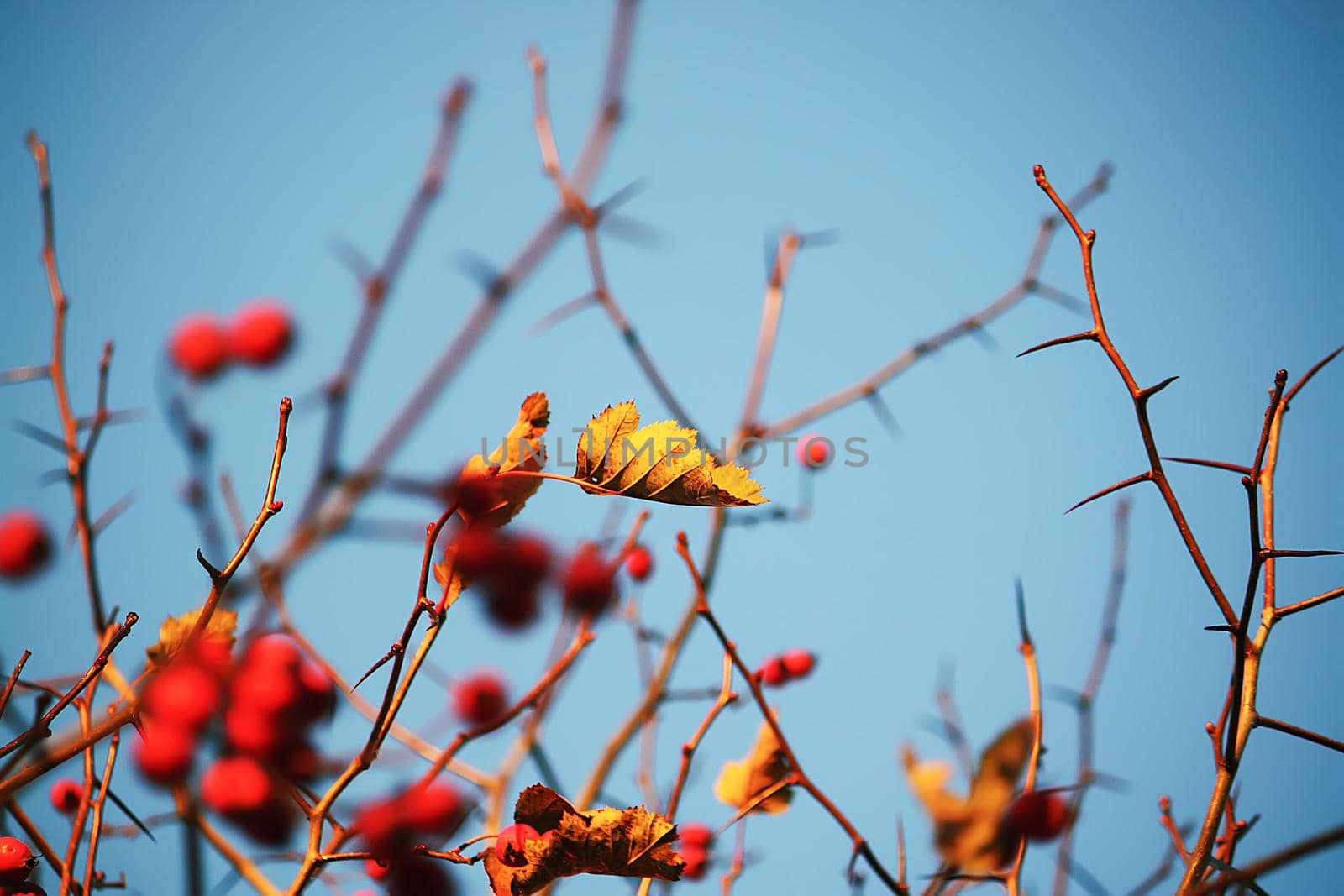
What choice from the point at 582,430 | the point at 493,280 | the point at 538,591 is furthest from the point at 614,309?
the point at 582,430

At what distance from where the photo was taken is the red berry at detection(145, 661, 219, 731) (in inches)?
25.9

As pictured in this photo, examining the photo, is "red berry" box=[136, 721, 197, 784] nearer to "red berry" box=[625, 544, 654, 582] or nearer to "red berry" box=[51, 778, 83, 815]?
"red berry" box=[51, 778, 83, 815]

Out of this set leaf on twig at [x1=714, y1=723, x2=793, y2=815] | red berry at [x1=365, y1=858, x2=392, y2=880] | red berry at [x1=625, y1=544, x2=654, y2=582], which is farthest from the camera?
red berry at [x1=625, y1=544, x2=654, y2=582]

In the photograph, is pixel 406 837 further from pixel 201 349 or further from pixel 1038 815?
pixel 201 349

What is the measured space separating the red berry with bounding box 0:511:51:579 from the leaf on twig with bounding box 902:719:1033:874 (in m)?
1.64

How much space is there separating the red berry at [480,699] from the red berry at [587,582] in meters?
0.42

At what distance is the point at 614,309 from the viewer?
1520 mm

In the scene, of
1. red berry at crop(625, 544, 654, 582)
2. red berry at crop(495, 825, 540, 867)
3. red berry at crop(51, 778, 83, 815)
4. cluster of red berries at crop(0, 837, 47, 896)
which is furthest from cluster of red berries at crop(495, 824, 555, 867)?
red berry at crop(625, 544, 654, 582)

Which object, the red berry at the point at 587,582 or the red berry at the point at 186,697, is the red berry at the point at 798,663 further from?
the red berry at the point at 186,697

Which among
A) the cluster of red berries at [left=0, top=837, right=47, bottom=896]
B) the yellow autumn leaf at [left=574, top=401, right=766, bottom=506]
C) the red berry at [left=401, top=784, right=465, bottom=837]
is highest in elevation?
the yellow autumn leaf at [left=574, top=401, right=766, bottom=506]

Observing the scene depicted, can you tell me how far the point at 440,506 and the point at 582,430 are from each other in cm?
14

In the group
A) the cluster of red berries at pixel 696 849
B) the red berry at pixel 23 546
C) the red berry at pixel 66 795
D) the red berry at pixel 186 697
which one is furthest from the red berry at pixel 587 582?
the red berry at pixel 23 546

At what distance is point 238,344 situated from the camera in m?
1.93

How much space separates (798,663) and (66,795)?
1.08 metres
